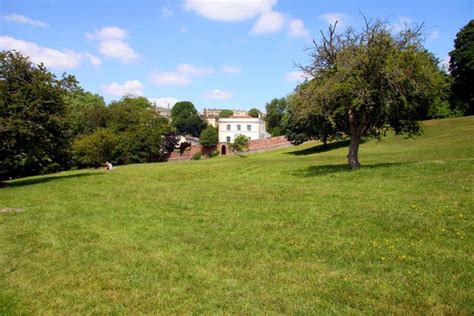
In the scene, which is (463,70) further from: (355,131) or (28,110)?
(28,110)

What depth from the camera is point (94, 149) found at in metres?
53.8

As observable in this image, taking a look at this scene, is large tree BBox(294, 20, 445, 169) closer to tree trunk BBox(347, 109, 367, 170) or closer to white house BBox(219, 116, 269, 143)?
tree trunk BBox(347, 109, 367, 170)

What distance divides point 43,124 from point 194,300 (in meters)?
19.1

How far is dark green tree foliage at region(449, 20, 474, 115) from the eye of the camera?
2139 inches

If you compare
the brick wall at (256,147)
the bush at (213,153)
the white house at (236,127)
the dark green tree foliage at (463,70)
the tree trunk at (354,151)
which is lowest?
the bush at (213,153)

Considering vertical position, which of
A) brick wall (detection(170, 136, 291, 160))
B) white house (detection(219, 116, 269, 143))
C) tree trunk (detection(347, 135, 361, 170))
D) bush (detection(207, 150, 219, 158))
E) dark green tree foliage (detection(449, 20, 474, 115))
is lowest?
bush (detection(207, 150, 219, 158))

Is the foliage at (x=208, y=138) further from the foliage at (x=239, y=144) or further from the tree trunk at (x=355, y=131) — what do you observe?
the tree trunk at (x=355, y=131)

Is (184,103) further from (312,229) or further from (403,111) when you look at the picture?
(312,229)

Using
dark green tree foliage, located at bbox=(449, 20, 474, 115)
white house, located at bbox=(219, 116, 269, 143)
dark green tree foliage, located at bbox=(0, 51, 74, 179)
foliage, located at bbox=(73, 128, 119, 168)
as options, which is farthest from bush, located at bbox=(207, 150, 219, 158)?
dark green tree foliage, located at bbox=(0, 51, 74, 179)

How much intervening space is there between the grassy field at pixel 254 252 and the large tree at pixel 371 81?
4.21m

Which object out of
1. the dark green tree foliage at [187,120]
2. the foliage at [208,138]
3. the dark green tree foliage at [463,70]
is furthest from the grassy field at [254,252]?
the dark green tree foliage at [187,120]

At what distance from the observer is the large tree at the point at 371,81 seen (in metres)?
17.3

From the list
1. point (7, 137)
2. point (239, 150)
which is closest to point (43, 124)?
point (7, 137)

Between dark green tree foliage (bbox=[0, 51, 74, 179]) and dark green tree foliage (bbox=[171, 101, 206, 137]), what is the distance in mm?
101634
